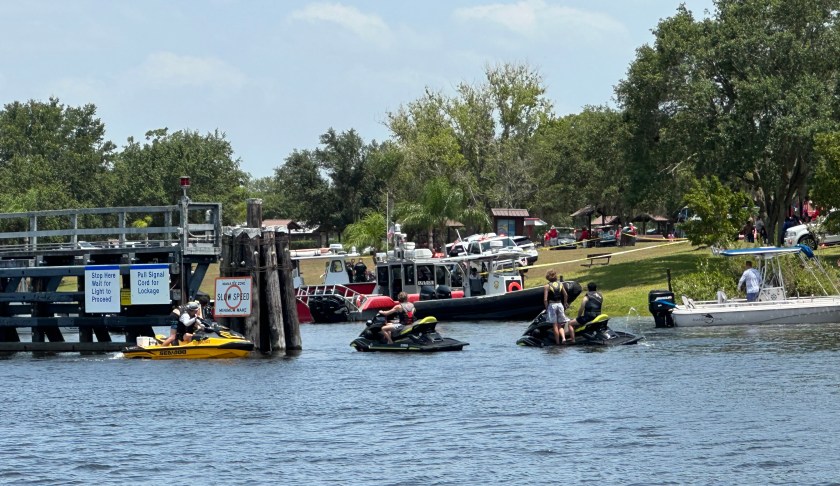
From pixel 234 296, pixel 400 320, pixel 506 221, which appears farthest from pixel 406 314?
pixel 506 221

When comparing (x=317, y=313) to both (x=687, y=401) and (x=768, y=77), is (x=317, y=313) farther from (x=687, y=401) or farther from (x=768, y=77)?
(x=687, y=401)

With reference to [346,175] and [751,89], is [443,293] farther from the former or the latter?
[346,175]

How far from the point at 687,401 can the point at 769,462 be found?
6127 millimetres

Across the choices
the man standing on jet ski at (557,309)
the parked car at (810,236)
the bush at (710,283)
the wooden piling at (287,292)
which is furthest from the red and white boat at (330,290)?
the man standing on jet ski at (557,309)

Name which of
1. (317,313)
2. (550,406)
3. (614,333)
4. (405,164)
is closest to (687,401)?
(550,406)

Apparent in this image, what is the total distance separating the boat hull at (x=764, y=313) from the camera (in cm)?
4150

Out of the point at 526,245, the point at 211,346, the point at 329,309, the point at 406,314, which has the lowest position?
the point at 211,346

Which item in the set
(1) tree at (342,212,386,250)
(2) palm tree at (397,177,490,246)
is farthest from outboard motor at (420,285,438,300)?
(1) tree at (342,212,386,250)

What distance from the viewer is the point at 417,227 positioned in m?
78.6

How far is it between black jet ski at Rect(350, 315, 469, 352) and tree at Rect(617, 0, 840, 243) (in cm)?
2583

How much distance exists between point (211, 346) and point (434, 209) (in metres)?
44.7

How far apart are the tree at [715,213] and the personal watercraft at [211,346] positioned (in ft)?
81.9

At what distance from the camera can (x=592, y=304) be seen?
1363 inches

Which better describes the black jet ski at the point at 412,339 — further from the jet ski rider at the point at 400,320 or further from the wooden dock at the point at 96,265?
the wooden dock at the point at 96,265
